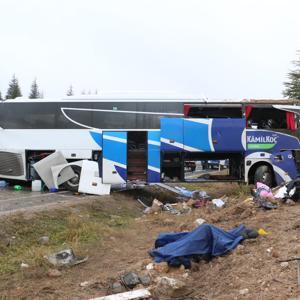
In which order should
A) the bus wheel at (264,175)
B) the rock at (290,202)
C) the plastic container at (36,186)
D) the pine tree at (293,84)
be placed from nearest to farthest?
the rock at (290,202) → the bus wheel at (264,175) → the plastic container at (36,186) → the pine tree at (293,84)

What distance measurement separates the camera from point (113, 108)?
676 inches

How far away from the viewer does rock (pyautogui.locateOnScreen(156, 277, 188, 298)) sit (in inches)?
219

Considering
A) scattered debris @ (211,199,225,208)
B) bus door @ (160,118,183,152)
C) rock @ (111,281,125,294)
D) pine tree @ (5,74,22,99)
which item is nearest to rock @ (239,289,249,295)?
rock @ (111,281,125,294)

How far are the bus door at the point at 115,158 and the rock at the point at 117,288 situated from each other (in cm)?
940

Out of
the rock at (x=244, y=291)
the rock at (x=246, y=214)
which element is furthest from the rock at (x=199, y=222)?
the rock at (x=244, y=291)

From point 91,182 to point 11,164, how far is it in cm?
345

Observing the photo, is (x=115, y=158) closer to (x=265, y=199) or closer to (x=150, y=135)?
(x=150, y=135)

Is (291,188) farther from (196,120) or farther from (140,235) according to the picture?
(196,120)

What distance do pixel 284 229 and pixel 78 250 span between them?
3350 millimetres

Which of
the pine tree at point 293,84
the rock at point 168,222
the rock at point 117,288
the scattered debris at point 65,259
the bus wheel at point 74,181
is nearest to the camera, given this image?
the rock at point 117,288

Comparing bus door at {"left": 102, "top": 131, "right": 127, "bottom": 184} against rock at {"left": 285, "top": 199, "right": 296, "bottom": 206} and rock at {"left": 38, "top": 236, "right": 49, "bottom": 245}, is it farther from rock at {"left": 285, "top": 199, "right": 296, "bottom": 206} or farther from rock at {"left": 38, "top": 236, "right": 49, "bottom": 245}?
rock at {"left": 38, "top": 236, "right": 49, "bottom": 245}

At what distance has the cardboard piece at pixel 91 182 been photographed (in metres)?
15.3

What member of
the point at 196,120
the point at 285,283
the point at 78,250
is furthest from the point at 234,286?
the point at 196,120

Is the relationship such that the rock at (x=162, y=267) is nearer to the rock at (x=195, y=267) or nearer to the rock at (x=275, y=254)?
the rock at (x=195, y=267)
